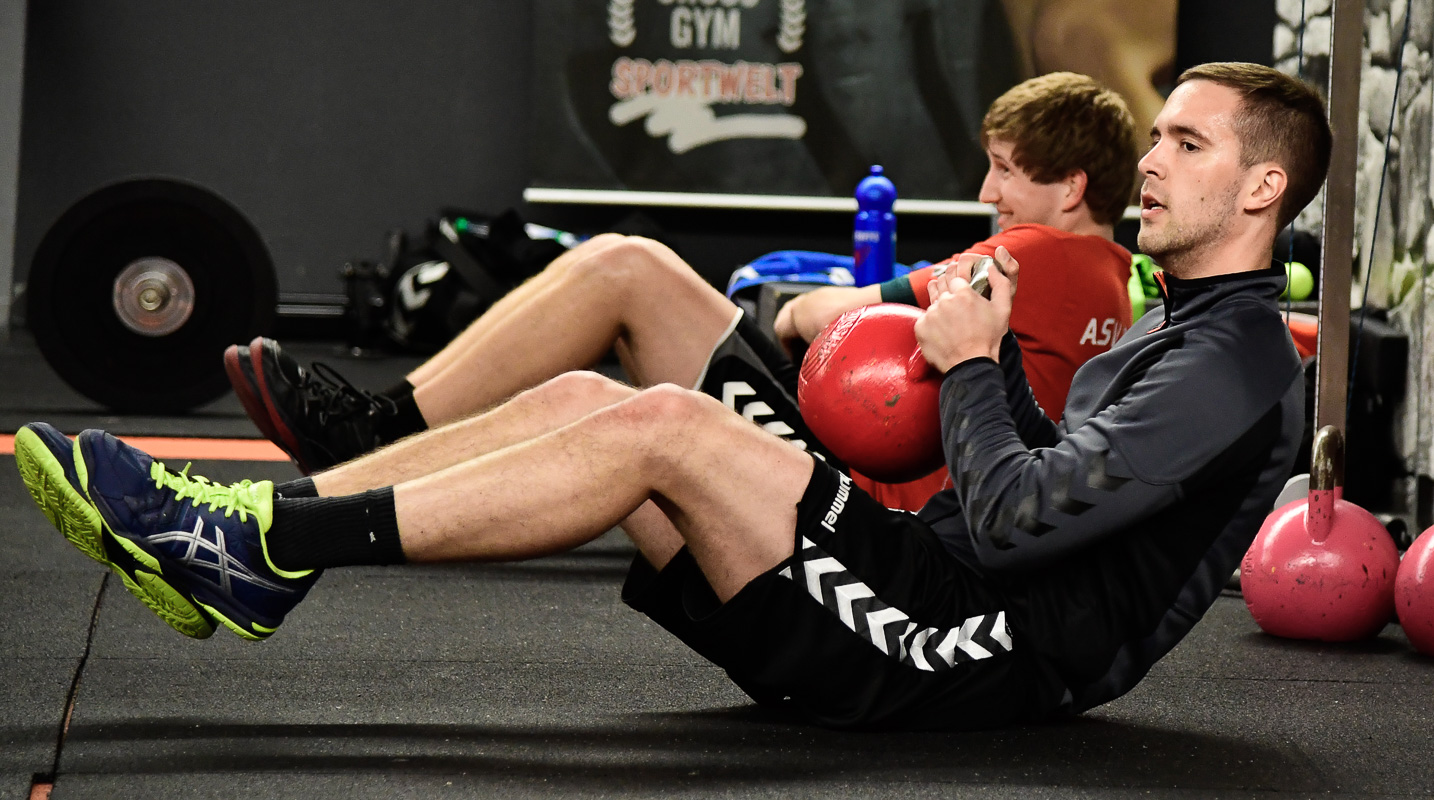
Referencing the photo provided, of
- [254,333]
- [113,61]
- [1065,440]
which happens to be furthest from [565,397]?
[113,61]

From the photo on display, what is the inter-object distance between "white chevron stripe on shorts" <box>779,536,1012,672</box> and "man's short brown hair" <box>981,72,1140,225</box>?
2.94 ft

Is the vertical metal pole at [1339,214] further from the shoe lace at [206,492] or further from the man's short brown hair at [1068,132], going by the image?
the shoe lace at [206,492]

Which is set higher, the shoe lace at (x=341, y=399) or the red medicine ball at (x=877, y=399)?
the red medicine ball at (x=877, y=399)

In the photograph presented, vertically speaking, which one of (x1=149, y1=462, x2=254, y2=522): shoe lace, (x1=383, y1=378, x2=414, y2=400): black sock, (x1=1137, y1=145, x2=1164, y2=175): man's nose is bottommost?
(x1=383, y1=378, x2=414, y2=400): black sock

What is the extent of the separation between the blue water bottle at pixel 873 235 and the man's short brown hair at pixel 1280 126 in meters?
1.74

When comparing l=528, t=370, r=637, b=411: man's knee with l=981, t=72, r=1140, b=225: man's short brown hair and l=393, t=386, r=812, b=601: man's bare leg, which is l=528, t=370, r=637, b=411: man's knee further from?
l=981, t=72, r=1140, b=225: man's short brown hair

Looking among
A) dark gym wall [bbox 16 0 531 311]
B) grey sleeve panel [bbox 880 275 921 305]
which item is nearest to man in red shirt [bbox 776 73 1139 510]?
grey sleeve panel [bbox 880 275 921 305]

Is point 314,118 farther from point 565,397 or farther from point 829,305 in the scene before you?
point 565,397

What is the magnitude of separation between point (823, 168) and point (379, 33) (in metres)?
2.16

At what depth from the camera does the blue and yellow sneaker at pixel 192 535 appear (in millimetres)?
1566

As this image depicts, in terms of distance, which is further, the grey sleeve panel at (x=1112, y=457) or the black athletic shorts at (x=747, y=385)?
the black athletic shorts at (x=747, y=385)

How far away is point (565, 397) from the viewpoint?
1.96 meters

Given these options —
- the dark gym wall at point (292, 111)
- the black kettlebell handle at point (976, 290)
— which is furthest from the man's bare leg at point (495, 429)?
the dark gym wall at point (292, 111)

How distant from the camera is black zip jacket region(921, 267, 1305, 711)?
1.56 metres
